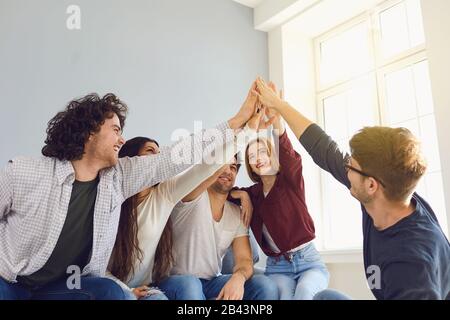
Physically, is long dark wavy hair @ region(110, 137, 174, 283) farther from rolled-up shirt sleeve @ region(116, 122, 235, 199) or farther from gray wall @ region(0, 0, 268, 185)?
gray wall @ region(0, 0, 268, 185)

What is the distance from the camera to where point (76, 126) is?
150 cm

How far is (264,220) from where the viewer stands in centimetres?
179

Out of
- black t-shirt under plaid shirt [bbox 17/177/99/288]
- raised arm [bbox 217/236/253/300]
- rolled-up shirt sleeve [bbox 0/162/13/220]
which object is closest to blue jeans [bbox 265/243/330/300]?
raised arm [bbox 217/236/253/300]

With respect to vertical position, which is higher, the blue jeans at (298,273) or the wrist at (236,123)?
the wrist at (236,123)

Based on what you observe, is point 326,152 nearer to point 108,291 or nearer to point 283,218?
point 283,218

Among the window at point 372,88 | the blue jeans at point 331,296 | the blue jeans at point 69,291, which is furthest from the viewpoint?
the window at point 372,88

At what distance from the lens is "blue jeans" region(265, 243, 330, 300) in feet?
5.39

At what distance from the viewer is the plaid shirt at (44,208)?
1.33 metres

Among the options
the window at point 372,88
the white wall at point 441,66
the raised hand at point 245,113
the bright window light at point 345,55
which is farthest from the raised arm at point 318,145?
the bright window light at point 345,55

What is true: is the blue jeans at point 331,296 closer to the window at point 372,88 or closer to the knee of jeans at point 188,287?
the knee of jeans at point 188,287

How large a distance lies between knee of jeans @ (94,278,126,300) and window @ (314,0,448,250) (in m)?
2.05

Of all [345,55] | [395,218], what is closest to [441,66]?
[345,55]
